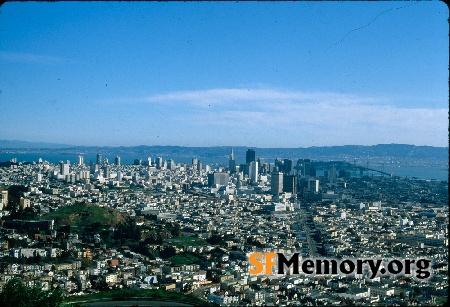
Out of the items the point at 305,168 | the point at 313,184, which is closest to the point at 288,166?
the point at 305,168

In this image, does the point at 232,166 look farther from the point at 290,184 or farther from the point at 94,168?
the point at 94,168

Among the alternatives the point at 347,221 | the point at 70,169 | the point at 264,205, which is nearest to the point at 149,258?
the point at 347,221

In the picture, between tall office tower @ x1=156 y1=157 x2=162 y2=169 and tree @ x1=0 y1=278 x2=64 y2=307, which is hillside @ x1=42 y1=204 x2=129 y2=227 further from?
tall office tower @ x1=156 y1=157 x2=162 y2=169

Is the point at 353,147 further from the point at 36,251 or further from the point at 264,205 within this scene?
the point at 36,251

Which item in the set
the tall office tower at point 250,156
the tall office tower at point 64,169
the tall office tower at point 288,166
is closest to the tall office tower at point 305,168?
the tall office tower at point 288,166

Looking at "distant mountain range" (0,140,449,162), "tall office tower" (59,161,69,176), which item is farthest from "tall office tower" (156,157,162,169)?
"tall office tower" (59,161,69,176)
